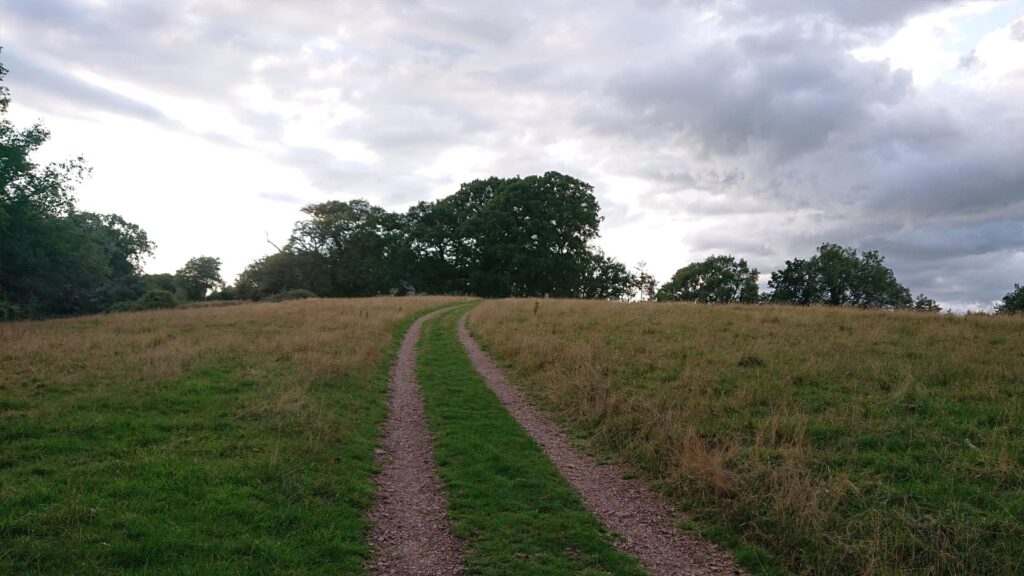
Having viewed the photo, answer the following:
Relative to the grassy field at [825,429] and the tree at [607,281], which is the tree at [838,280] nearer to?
the tree at [607,281]

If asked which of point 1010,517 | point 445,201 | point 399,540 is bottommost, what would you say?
point 399,540

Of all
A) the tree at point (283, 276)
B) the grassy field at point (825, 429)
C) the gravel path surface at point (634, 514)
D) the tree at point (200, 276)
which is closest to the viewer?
the gravel path surface at point (634, 514)

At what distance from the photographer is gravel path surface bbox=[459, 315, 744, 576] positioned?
6070 mm

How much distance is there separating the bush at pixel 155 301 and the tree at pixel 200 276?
114ft

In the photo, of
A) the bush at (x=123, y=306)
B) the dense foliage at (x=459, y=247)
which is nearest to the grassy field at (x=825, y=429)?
the bush at (x=123, y=306)

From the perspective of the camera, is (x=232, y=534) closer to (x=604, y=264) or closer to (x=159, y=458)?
(x=159, y=458)

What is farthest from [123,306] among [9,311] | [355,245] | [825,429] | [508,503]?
[825,429]

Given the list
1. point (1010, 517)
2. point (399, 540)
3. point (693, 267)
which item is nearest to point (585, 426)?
point (399, 540)

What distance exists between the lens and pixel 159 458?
24.7ft

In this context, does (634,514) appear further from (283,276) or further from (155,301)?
(283,276)

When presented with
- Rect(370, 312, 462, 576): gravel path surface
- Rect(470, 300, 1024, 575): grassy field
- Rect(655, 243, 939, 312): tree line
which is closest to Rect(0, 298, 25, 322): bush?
Rect(470, 300, 1024, 575): grassy field

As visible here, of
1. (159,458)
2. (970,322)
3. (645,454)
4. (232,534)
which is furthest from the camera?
(970,322)

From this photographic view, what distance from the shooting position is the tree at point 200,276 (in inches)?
3049

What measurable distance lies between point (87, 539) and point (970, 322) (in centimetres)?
2274
